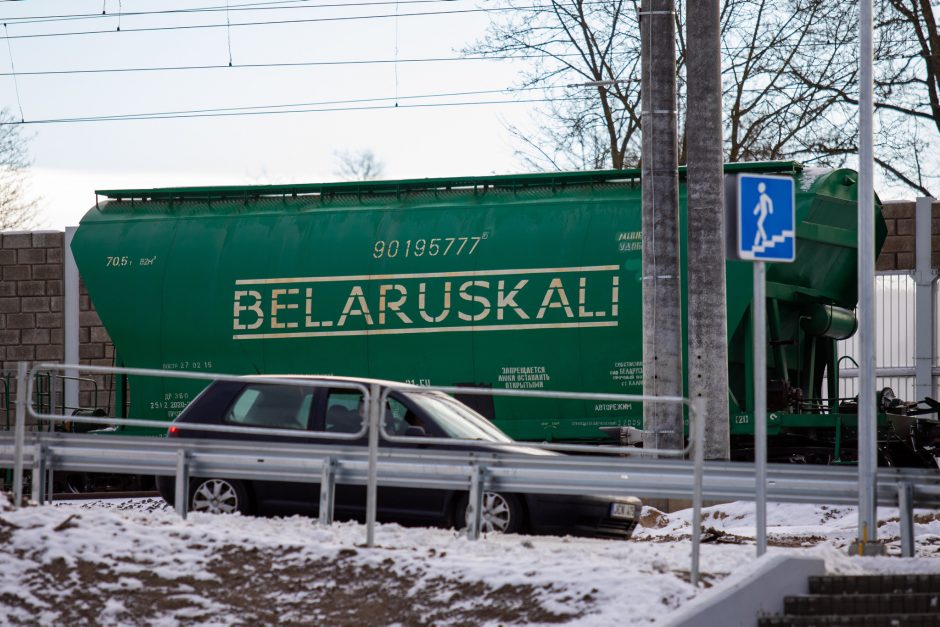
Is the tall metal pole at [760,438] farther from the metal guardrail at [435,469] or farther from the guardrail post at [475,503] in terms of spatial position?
the guardrail post at [475,503]

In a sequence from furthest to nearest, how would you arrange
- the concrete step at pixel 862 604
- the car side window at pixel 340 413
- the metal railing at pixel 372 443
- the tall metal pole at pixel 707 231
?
the tall metal pole at pixel 707 231
the car side window at pixel 340 413
the metal railing at pixel 372 443
the concrete step at pixel 862 604

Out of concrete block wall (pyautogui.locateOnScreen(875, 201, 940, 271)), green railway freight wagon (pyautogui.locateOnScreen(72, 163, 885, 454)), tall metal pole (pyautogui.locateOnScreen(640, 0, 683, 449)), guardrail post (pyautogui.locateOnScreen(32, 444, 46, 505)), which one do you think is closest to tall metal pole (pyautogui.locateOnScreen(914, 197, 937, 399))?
concrete block wall (pyautogui.locateOnScreen(875, 201, 940, 271))

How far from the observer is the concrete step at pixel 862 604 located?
8.23m

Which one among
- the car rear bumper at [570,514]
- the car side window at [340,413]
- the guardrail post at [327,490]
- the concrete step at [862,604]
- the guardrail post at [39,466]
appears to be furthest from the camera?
the car side window at [340,413]

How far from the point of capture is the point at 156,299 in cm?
1850

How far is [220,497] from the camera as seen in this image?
1141cm

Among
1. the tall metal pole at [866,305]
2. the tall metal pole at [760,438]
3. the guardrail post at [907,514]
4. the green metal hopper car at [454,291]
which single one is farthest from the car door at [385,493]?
the green metal hopper car at [454,291]

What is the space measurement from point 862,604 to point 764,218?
247cm

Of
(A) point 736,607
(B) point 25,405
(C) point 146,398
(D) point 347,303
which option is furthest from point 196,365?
(A) point 736,607

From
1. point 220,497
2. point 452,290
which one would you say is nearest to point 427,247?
point 452,290

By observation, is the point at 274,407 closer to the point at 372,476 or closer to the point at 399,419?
the point at 399,419

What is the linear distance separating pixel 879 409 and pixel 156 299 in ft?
29.8

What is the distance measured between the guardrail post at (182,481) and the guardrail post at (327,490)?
962 millimetres

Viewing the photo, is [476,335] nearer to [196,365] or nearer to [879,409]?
[196,365]
